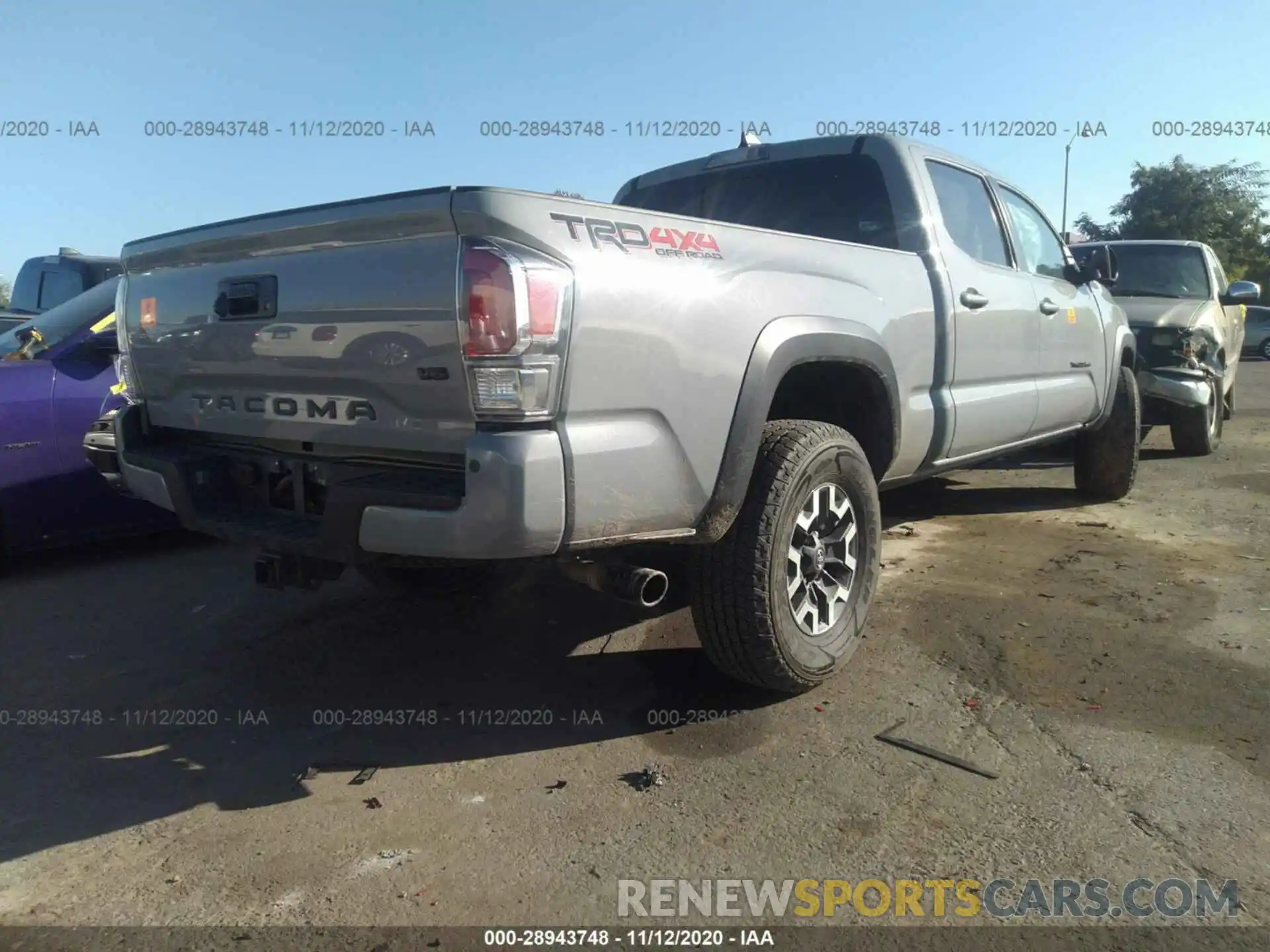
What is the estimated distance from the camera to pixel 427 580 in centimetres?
456

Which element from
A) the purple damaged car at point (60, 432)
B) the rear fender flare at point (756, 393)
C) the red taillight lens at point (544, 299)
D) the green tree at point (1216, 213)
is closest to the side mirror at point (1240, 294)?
the rear fender flare at point (756, 393)

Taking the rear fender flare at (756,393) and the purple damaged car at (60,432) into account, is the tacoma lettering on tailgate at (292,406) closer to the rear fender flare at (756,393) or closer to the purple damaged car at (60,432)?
the rear fender flare at (756,393)

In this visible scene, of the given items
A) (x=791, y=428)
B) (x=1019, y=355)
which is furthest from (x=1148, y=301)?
(x=791, y=428)

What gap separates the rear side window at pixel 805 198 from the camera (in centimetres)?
433

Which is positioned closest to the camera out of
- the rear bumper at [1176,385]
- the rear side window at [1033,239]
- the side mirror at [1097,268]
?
the rear side window at [1033,239]

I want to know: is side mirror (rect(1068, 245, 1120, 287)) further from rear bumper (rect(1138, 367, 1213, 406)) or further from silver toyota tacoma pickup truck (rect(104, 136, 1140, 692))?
rear bumper (rect(1138, 367, 1213, 406))

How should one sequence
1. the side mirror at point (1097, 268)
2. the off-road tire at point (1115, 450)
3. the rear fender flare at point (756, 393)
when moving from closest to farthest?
the rear fender flare at point (756, 393) < the side mirror at point (1097, 268) < the off-road tire at point (1115, 450)

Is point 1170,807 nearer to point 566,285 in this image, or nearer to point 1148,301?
point 566,285

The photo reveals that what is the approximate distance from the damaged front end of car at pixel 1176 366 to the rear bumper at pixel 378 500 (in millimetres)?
7236

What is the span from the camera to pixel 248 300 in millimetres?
3111

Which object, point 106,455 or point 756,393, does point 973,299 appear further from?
point 106,455

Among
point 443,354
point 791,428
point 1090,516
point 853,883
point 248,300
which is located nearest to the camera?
point 853,883

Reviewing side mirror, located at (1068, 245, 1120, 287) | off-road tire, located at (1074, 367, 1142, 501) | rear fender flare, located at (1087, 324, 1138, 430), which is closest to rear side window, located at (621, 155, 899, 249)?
side mirror, located at (1068, 245, 1120, 287)

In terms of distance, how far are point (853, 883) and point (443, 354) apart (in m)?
1.69
